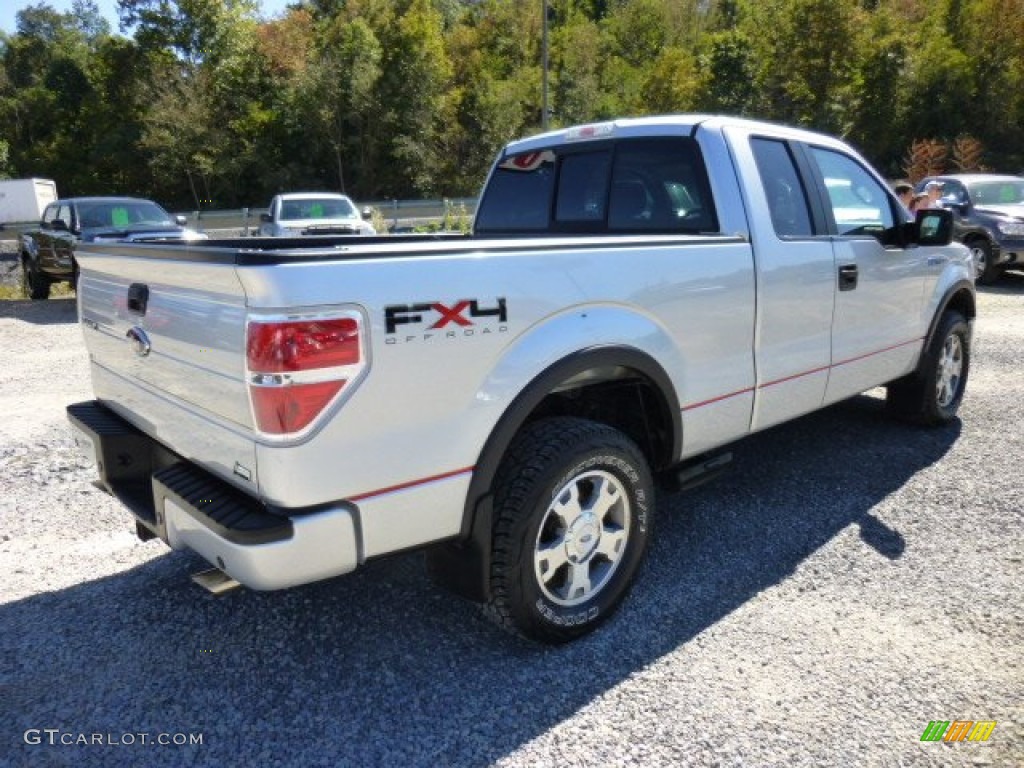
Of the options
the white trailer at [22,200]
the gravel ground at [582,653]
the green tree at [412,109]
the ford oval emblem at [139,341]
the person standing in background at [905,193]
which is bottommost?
the gravel ground at [582,653]

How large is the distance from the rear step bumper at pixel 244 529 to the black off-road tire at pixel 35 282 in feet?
41.3

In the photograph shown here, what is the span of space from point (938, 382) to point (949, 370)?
0.22 m

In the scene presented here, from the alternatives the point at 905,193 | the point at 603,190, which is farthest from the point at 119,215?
the point at 905,193

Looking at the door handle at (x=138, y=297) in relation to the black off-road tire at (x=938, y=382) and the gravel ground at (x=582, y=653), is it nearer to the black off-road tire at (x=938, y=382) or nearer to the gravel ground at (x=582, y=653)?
the gravel ground at (x=582, y=653)

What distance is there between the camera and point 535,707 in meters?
2.49

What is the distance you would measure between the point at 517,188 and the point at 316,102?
4853cm

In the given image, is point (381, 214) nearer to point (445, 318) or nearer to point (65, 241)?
point (65, 241)

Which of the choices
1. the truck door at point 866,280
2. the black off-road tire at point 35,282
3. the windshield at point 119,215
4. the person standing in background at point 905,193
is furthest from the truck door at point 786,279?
the black off-road tire at point 35,282

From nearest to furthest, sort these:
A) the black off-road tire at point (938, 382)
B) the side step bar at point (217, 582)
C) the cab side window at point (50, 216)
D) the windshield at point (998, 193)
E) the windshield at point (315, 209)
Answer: the side step bar at point (217, 582)
the black off-road tire at point (938, 382)
the windshield at point (998, 193)
the cab side window at point (50, 216)
the windshield at point (315, 209)

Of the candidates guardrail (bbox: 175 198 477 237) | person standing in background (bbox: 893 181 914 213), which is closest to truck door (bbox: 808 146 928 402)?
person standing in background (bbox: 893 181 914 213)

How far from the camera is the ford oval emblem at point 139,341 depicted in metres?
2.63

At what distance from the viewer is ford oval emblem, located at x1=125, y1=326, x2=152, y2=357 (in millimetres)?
2633

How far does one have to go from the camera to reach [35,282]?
13172 mm

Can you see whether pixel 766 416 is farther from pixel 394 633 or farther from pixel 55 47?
pixel 55 47
